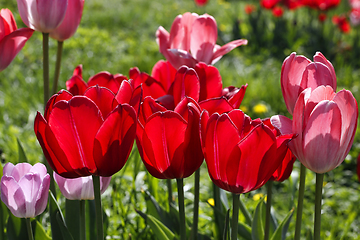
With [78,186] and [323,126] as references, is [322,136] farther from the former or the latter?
[78,186]

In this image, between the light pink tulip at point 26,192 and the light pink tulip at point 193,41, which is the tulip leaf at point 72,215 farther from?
the light pink tulip at point 193,41

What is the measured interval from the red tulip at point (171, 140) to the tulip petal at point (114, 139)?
0.03 meters

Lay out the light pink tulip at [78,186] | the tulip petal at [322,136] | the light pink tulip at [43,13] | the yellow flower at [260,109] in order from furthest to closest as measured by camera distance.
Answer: the yellow flower at [260,109], the light pink tulip at [43,13], the light pink tulip at [78,186], the tulip petal at [322,136]

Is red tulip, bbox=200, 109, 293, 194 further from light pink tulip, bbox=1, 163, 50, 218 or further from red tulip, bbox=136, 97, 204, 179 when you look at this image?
light pink tulip, bbox=1, 163, 50, 218

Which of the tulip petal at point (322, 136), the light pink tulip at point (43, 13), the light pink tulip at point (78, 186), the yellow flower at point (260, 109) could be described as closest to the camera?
the tulip petal at point (322, 136)

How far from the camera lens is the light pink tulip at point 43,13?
92 cm

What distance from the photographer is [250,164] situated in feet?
2.06

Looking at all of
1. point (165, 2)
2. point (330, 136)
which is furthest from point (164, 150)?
point (165, 2)

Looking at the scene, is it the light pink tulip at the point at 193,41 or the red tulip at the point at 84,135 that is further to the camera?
the light pink tulip at the point at 193,41

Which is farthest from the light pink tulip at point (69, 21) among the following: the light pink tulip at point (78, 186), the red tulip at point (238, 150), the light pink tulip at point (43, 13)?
the red tulip at point (238, 150)

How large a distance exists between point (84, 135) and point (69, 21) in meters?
0.51

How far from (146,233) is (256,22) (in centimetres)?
444

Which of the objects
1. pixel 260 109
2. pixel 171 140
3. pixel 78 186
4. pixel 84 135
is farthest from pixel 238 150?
pixel 260 109

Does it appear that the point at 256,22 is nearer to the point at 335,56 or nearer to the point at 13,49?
the point at 335,56
